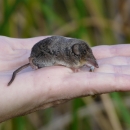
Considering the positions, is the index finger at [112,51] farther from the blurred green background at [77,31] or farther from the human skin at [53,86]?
the blurred green background at [77,31]

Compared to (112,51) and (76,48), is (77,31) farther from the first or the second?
(76,48)

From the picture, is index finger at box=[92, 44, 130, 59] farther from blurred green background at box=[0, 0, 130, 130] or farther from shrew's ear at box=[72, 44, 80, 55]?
blurred green background at box=[0, 0, 130, 130]

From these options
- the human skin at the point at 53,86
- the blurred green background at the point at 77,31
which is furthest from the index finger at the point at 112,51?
the blurred green background at the point at 77,31

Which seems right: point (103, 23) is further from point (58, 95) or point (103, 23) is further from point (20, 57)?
point (58, 95)

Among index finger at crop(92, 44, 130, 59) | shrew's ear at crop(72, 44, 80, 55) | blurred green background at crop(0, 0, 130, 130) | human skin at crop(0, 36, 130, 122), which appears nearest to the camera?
human skin at crop(0, 36, 130, 122)

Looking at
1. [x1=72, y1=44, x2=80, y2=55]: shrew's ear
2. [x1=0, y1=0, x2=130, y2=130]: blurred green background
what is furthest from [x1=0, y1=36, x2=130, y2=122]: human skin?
[x1=0, y1=0, x2=130, y2=130]: blurred green background

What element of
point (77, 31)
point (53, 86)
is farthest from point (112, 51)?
point (77, 31)
